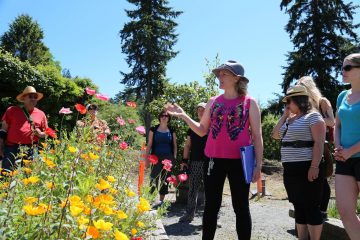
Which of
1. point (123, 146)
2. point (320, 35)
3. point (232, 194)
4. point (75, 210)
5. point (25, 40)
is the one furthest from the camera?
point (25, 40)

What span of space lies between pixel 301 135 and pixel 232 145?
2.70 ft

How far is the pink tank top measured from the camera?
3230mm

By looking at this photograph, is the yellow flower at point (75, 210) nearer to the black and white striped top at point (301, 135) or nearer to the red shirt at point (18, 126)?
the black and white striped top at point (301, 135)

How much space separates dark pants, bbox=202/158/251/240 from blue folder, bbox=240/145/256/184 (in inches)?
3.3

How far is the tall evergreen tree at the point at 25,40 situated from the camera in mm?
42438

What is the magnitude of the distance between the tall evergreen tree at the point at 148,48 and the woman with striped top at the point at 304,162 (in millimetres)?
31297

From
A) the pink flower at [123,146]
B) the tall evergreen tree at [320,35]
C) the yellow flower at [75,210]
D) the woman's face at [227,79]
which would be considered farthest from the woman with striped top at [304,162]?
the tall evergreen tree at [320,35]

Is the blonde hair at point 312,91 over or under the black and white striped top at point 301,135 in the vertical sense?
over

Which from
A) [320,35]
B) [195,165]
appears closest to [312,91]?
[195,165]

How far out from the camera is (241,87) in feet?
11.1

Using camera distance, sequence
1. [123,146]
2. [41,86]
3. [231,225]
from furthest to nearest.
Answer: [41,86]
[231,225]
[123,146]

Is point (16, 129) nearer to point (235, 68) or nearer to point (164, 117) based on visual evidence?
point (164, 117)

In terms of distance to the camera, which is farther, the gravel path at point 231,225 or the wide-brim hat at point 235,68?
the gravel path at point 231,225

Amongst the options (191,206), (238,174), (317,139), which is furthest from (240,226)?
(191,206)
